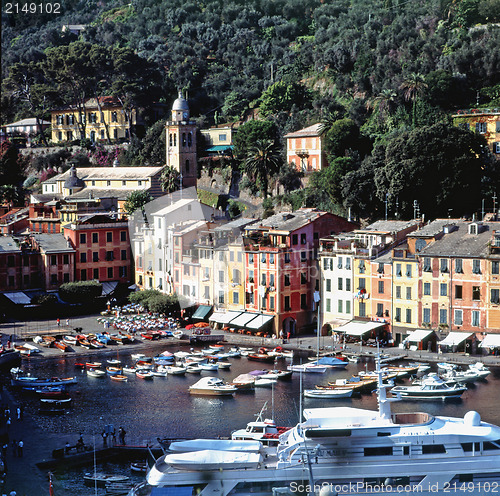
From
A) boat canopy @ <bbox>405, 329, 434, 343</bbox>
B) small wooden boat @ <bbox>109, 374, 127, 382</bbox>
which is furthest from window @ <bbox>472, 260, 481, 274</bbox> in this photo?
small wooden boat @ <bbox>109, 374, 127, 382</bbox>

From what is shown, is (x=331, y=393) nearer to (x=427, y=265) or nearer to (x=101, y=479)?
(x=427, y=265)

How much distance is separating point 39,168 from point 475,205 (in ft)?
225

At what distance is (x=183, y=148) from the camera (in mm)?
119188

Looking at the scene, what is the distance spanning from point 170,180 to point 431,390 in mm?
55854

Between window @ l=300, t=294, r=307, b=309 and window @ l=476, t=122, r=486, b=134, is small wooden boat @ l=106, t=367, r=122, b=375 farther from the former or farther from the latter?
window @ l=476, t=122, r=486, b=134

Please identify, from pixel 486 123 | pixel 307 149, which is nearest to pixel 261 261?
pixel 307 149

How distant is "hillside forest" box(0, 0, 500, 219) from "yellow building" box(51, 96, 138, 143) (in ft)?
6.36

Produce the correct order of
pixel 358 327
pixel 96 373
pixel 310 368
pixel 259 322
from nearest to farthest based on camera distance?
pixel 310 368, pixel 96 373, pixel 358 327, pixel 259 322

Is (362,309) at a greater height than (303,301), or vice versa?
(303,301)

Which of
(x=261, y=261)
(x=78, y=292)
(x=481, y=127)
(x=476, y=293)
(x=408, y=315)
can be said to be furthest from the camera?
(x=481, y=127)

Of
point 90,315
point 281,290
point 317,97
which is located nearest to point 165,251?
point 90,315

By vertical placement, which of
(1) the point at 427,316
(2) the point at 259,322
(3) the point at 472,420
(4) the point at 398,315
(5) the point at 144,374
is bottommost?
(5) the point at 144,374

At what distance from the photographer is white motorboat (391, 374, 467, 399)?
65625 mm

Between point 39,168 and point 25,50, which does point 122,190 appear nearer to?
point 39,168
